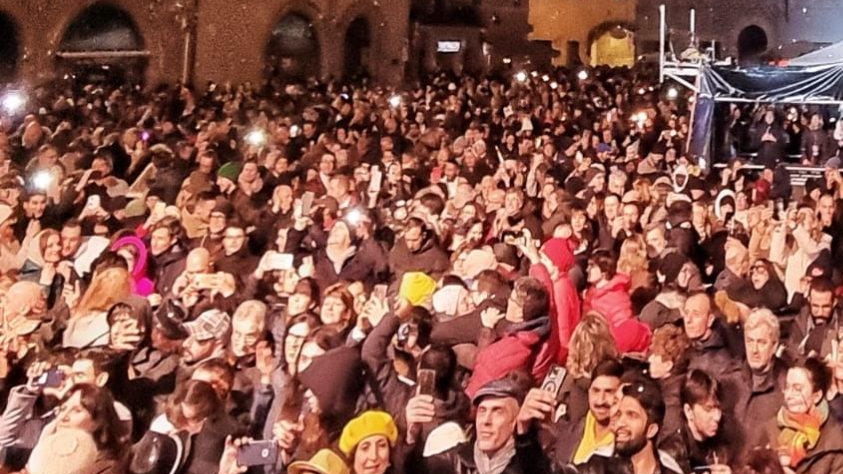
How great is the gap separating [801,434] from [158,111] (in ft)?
43.3

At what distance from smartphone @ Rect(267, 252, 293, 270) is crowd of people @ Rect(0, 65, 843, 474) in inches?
1.2

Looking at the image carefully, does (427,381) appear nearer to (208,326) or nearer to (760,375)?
(208,326)

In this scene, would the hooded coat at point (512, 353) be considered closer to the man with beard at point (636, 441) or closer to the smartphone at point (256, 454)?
the man with beard at point (636, 441)

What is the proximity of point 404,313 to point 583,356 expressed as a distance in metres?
1.08

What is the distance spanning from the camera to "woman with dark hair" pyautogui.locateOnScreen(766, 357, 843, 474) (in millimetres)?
5141

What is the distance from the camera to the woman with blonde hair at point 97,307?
6.37m

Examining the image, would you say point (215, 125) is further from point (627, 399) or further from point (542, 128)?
point (627, 399)

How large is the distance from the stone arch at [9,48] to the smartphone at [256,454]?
20122 millimetres

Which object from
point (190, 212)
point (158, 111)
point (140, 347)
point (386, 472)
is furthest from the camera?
point (158, 111)

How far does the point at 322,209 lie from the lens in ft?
31.5

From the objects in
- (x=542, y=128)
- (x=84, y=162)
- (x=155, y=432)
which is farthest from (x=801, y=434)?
(x=542, y=128)

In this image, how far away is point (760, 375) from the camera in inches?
229

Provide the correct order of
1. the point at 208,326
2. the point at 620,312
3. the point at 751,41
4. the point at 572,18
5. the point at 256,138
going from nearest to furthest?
the point at 208,326, the point at 620,312, the point at 256,138, the point at 751,41, the point at 572,18

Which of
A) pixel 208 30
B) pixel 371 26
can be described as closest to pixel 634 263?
pixel 208 30
